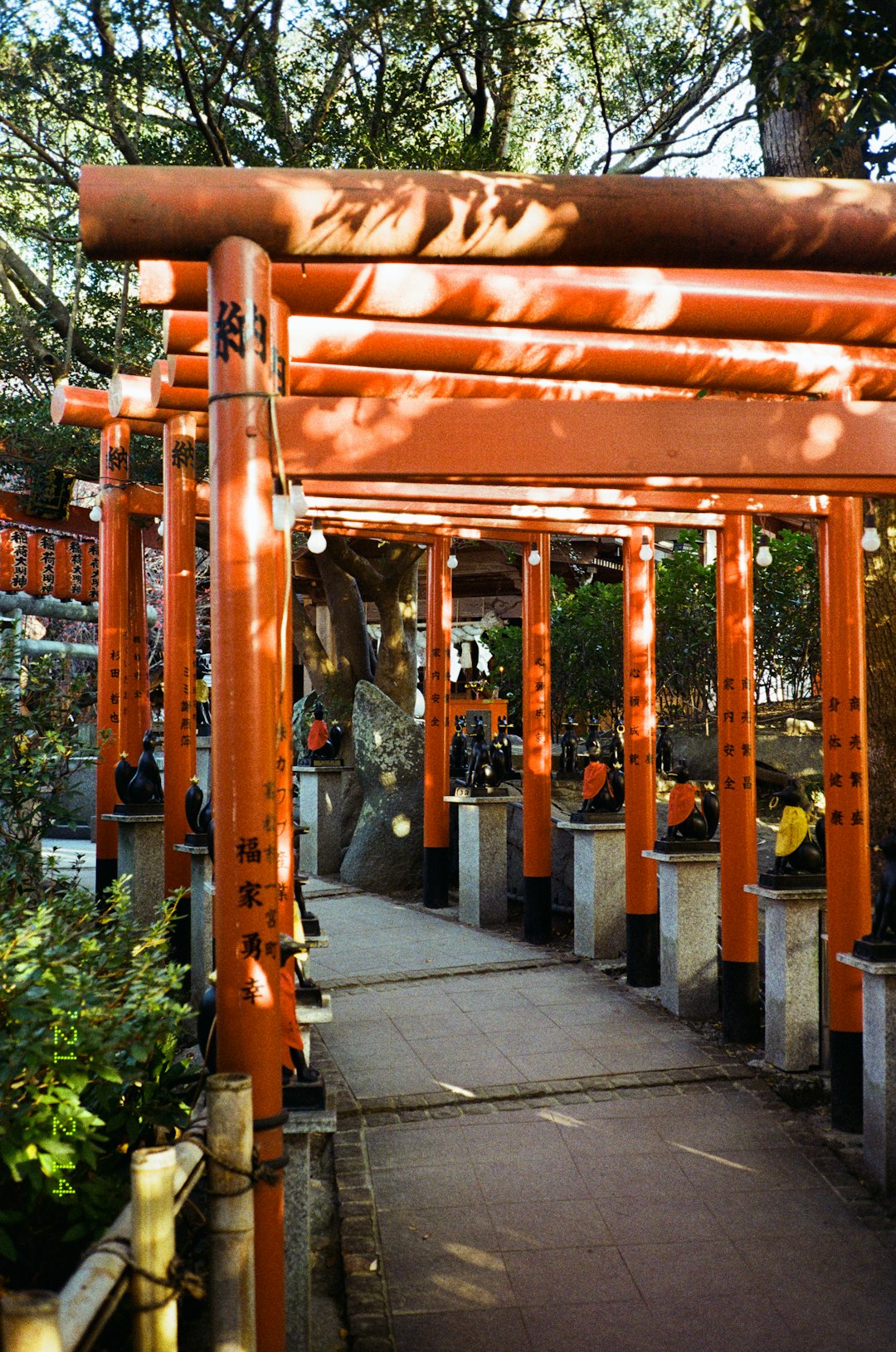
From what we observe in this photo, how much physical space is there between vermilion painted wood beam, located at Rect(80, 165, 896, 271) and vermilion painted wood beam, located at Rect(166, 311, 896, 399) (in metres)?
1.09

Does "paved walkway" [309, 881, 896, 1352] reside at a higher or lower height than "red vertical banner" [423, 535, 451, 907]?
lower

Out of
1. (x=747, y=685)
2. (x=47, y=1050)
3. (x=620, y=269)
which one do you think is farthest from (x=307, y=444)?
(x=747, y=685)

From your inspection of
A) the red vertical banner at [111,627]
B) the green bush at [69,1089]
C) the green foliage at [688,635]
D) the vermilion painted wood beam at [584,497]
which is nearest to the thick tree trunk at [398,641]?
the green foliage at [688,635]

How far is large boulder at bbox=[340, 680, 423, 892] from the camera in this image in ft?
45.2

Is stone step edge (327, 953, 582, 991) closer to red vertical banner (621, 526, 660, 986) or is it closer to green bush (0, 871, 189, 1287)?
red vertical banner (621, 526, 660, 986)

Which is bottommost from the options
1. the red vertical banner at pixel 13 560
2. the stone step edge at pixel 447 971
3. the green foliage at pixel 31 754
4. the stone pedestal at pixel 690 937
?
the stone step edge at pixel 447 971

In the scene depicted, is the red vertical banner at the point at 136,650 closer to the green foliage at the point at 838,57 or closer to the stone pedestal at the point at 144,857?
the stone pedestal at the point at 144,857

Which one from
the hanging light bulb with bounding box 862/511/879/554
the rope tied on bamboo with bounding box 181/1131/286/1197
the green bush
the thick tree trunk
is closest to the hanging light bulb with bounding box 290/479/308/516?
the green bush

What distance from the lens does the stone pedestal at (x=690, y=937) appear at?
8.30 meters

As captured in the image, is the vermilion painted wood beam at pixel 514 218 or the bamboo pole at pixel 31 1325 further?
the vermilion painted wood beam at pixel 514 218

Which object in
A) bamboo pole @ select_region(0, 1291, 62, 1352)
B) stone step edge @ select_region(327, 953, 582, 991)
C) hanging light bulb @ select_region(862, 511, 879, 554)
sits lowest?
stone step edge @ select_region(327, 953, 582, 991)

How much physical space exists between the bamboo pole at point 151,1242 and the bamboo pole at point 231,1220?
1.60 feet

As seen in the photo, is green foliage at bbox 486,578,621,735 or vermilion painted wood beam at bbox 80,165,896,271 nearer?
vermilion painted wood beam at bbox 80,165,896,271

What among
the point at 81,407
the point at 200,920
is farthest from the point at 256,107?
the point at 200,920
